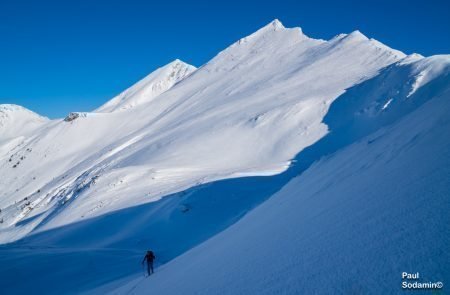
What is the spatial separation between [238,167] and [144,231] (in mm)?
19475

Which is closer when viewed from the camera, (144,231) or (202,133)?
(144,231)

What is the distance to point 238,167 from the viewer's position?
4703 cm

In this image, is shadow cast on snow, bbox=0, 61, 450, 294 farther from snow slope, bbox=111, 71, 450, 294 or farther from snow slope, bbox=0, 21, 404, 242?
snow slope, bbox=111, 71, 450, 294

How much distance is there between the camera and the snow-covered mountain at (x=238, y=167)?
890cm

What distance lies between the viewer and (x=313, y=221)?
27.3ft

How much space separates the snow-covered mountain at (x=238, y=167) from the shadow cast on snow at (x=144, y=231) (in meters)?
0.17

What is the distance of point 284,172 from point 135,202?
50.9ft

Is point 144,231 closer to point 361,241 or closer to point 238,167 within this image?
point 238,167

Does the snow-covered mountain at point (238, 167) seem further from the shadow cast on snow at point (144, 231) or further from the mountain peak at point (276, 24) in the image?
the mountain peak at point (276, 24)

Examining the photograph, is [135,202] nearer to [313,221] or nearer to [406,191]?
[313,221]

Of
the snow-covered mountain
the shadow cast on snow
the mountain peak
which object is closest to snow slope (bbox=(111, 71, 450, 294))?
the snow-covered mountain

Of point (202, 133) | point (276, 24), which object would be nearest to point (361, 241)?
point (202, 133)

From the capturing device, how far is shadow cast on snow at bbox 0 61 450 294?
21891 millimetres

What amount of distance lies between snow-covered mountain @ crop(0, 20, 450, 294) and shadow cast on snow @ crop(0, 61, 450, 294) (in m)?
A: 0.17
